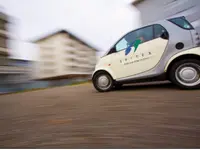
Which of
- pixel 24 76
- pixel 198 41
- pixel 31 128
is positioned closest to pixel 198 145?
pixel 31 128

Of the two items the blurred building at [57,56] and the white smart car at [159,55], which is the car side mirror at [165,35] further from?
the blurred building at [57,56]

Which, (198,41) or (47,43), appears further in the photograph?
(47,43)

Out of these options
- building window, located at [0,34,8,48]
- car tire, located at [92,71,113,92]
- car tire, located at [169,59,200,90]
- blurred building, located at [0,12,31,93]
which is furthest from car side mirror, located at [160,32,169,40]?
building window, located at [0,34,8,48]

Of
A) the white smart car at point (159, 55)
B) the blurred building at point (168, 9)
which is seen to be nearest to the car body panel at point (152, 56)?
the white smart car at point (159, 55)

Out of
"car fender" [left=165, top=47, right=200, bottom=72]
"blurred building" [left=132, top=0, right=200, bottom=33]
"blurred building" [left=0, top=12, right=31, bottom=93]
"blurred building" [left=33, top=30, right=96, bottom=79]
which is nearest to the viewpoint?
"car fender" [left=165, top=47, right=200, bottom=72]

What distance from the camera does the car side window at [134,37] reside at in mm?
3400

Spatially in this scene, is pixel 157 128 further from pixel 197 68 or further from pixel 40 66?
pixel 40 66

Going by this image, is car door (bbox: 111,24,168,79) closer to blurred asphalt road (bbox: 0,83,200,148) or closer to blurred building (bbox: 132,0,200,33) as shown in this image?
blurred asphalt road (bbox: 0,83,200,148)

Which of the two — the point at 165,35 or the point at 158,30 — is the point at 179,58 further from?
the point at 158,30

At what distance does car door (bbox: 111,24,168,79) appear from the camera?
3.21 meters

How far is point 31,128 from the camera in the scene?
5.28 ft

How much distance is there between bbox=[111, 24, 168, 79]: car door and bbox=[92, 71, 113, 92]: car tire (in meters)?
0.33

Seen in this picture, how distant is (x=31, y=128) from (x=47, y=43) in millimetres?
38866

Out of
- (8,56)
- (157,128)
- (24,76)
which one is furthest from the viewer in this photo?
(24,76)
